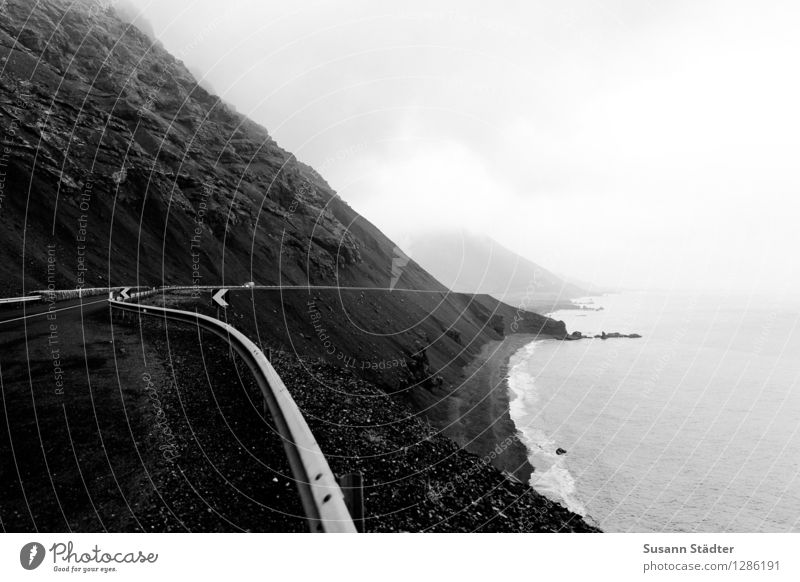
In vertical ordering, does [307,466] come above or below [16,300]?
above

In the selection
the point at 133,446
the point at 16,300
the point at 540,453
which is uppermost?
the point at 540,453

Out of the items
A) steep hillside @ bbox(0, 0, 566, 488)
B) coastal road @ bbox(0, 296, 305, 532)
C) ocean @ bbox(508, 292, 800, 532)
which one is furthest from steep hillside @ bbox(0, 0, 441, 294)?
ocean @ bbox(508, 292, 800, 532)

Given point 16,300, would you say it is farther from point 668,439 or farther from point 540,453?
→ point 668,439

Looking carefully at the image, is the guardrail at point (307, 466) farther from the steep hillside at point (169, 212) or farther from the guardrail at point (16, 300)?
the steep hillside at point (169, 212)

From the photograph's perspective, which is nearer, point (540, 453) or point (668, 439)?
point (540, 453)

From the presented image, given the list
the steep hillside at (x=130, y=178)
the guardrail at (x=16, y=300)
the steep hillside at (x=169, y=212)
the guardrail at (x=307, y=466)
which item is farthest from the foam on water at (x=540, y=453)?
the steep hillside at (x=130, y=178)

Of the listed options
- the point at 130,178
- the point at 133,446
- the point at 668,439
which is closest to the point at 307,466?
the point at 133,446
